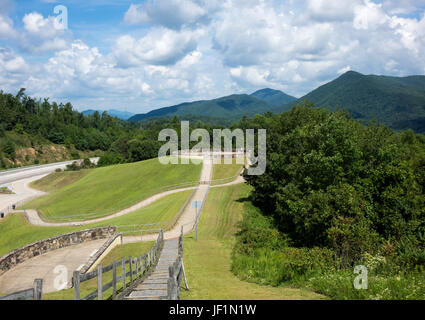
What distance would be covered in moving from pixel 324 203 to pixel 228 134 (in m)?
82.2

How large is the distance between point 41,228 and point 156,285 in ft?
92.6

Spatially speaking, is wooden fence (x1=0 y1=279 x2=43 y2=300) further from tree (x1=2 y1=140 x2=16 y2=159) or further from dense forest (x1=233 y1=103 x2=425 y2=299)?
tree (x1=2 y1=140 x2=16 y2=159)

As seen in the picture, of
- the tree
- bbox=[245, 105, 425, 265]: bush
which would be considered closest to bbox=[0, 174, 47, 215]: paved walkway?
the tree

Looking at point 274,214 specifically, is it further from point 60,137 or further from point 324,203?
point 60,137

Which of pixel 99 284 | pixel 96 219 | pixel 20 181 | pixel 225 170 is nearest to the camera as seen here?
pixel 99 284

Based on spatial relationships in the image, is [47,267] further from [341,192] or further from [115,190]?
[115,190]

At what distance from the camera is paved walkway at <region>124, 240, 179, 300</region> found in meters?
11.4

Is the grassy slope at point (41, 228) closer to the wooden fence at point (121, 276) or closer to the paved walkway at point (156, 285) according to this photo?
the paved walkway at point (156, 285)

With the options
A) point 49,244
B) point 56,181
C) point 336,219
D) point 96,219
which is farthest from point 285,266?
point 56,181

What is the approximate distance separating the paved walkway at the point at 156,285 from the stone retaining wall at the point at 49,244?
9.38 meters

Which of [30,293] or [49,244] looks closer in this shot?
[30,293]

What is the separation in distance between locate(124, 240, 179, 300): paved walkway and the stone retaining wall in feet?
30.8

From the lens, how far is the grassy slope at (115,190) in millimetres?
47188

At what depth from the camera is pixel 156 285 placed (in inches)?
509
